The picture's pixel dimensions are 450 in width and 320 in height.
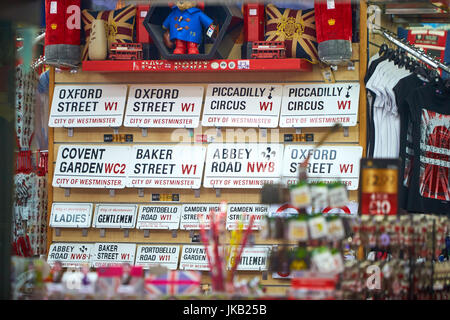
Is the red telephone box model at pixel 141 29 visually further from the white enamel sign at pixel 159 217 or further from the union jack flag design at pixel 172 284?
the union jack flag design at pixel 172 284

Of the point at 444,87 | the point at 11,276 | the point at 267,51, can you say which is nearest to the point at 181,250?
the point at 267,51

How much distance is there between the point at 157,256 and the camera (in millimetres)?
5945

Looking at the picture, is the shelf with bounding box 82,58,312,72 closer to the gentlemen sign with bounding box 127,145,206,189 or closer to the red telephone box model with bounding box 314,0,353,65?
the red telephone box model with bounding box 314,0,353,65

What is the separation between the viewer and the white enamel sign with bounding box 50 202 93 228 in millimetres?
6082

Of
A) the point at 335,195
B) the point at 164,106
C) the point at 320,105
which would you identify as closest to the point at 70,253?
the point at 164,106

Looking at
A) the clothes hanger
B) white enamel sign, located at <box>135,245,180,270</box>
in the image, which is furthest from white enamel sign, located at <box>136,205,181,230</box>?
the clothes hanger

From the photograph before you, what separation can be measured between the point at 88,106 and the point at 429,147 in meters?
2.71

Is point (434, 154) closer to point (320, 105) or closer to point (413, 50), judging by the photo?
point (413, 50)

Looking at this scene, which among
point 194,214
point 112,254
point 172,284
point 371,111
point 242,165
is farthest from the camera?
point 112,254

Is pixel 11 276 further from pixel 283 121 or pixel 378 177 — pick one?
pixel 283 121

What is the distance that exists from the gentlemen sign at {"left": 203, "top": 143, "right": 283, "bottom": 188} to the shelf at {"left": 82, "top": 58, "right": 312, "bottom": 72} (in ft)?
2.01

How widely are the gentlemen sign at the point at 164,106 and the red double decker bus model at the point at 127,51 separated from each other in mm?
290

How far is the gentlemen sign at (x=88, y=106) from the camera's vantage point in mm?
6035

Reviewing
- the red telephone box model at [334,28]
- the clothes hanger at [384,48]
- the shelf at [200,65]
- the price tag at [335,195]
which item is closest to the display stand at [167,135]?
the shelf at [200,65]
